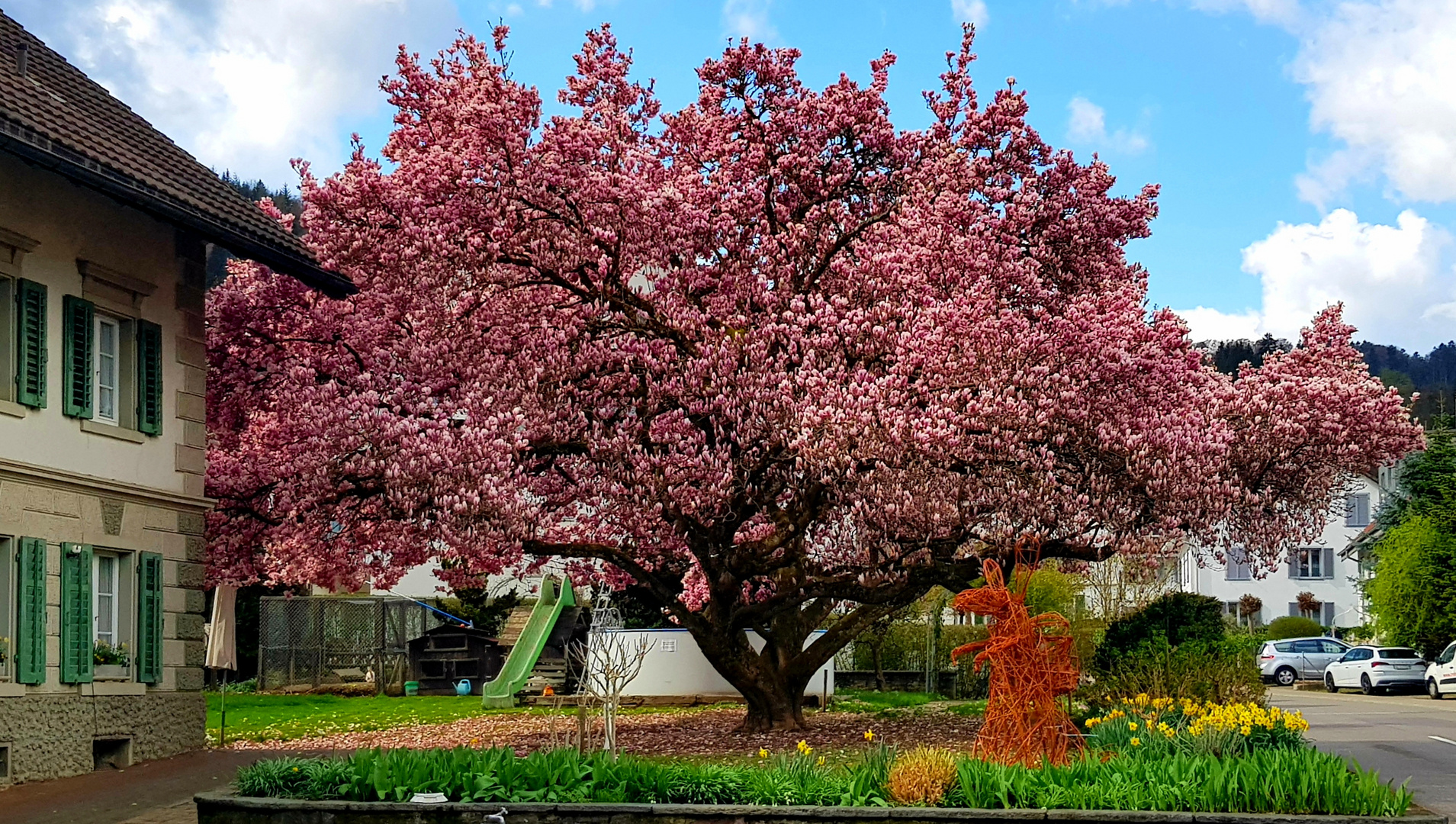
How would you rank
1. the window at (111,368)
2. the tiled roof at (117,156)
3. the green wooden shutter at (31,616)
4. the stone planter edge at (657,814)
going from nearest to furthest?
the stone planter edge at (657,814) → the tiled roof at (117,156) → the green wooden shutter at (31,616) → the window at (111,368)

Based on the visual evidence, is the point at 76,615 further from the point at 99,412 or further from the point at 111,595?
the point at 99,412

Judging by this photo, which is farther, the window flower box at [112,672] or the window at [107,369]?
the window at [107,369]

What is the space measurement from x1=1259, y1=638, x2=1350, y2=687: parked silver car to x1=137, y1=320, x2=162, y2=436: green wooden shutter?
40.8m

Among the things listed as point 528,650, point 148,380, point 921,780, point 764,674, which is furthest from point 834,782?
point 528,650

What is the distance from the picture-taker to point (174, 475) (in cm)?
1988

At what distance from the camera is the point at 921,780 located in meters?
11.6

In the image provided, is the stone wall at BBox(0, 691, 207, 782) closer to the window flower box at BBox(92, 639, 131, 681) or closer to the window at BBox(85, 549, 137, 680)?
the window flower box at BBox(92, 639, 131, 681)

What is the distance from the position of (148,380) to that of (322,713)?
34.6 feet

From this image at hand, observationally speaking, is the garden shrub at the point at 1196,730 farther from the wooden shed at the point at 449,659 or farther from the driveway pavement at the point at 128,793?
the wooden shed at the point at 449,659

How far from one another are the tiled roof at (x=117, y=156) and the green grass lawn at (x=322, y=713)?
779cm

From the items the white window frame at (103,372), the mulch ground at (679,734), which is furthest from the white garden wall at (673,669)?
the white window frame at (103,372)

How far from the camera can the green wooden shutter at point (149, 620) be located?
752 inches

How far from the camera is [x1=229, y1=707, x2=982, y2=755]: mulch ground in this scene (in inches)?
800

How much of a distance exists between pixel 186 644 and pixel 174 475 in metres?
2.29
